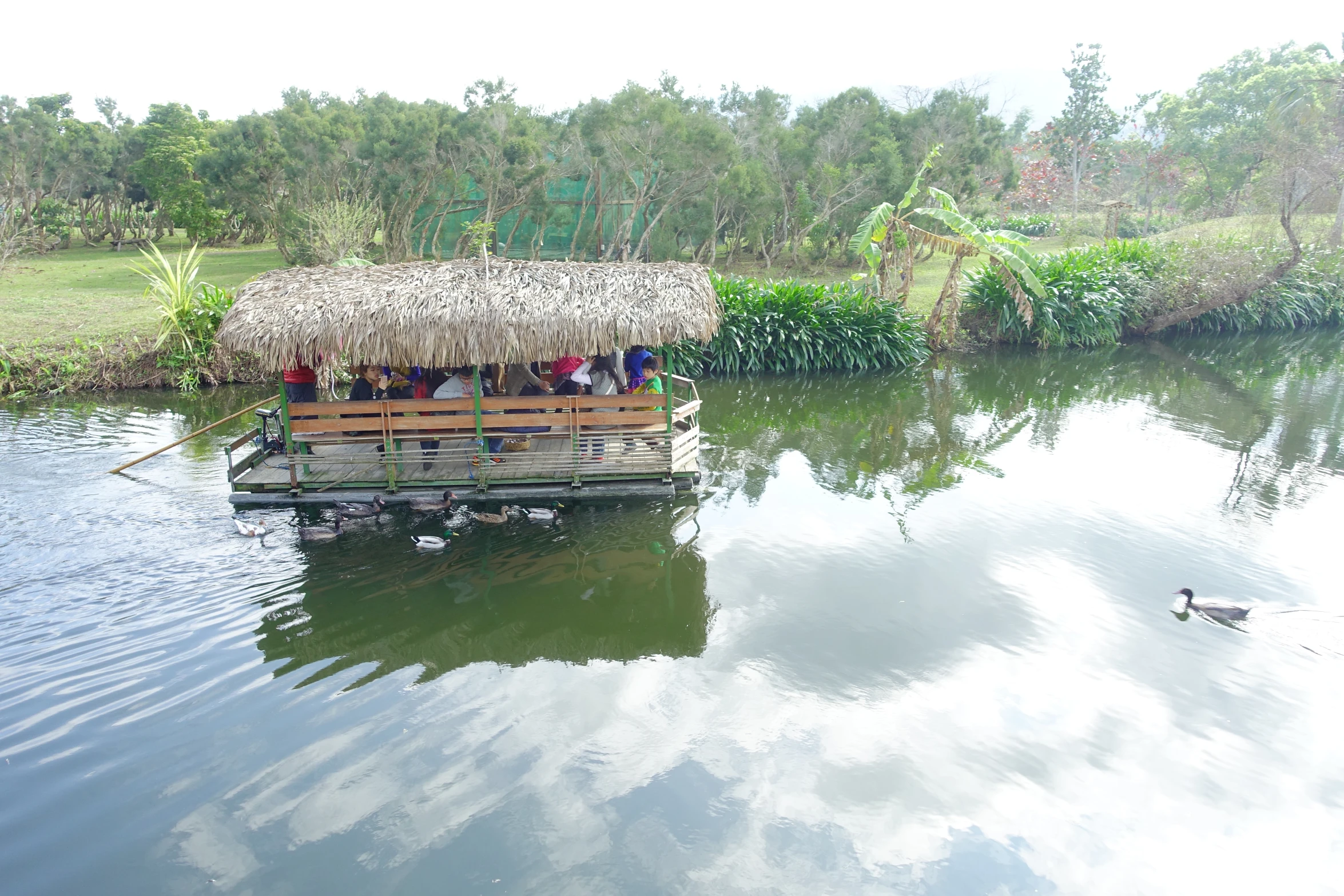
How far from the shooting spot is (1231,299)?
23.1 m

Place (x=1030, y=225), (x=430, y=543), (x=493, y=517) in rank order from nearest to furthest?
(x=430, y=543)
(x=493, y=517)
(x=1030, y=225)

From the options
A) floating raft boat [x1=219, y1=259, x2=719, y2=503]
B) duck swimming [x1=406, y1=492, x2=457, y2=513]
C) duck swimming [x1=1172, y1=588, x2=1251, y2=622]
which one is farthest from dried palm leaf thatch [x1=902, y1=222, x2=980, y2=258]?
duck swimming [x1=406, y1=492, x2=457, y2=513]

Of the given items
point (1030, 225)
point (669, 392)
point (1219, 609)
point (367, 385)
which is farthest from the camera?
point (1030, 225)

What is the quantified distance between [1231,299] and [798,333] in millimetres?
13930

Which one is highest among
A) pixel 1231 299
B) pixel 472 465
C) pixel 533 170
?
pixel 533 170

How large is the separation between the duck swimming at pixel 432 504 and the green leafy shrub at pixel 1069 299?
52.6ft

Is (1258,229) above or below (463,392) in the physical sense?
above

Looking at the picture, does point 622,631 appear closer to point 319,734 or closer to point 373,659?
point 373,659

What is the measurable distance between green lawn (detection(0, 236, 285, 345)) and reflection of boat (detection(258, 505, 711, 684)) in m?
11.6

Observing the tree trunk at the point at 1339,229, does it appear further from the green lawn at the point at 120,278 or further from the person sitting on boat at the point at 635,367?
the person sitting on boat at the point at 635,367

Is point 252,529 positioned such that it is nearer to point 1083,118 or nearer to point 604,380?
point 604,380

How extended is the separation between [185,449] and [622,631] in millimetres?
8568

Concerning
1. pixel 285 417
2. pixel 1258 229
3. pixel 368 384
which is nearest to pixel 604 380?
pixel 368 384

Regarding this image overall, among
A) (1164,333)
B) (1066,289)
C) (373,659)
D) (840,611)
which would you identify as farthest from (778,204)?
(373,659)
